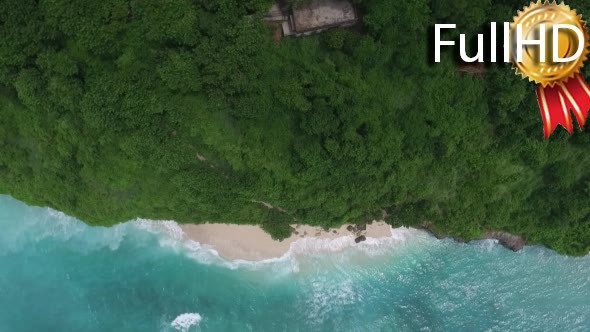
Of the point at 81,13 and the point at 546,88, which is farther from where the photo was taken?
the point at 546,88

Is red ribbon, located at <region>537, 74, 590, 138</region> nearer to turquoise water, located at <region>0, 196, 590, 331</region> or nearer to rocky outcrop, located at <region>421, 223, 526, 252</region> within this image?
rocky outcrop, located at <region>421, 223, 526, 252</region>

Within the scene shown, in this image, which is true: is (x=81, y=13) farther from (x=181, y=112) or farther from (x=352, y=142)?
(x=352, y=142)

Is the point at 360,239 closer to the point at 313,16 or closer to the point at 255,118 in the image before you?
the point at 255,118

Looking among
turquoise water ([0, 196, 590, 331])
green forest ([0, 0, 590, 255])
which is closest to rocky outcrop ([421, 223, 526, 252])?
turquoise water ([0, 196, 590, 331])

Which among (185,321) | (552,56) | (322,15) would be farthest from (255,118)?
(185,321)

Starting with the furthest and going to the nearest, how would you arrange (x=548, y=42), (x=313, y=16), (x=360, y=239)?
(x=360, y=239) → (x=313, y=16) → (x=548, y=42)

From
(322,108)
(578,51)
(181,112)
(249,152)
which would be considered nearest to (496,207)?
(578,51)
